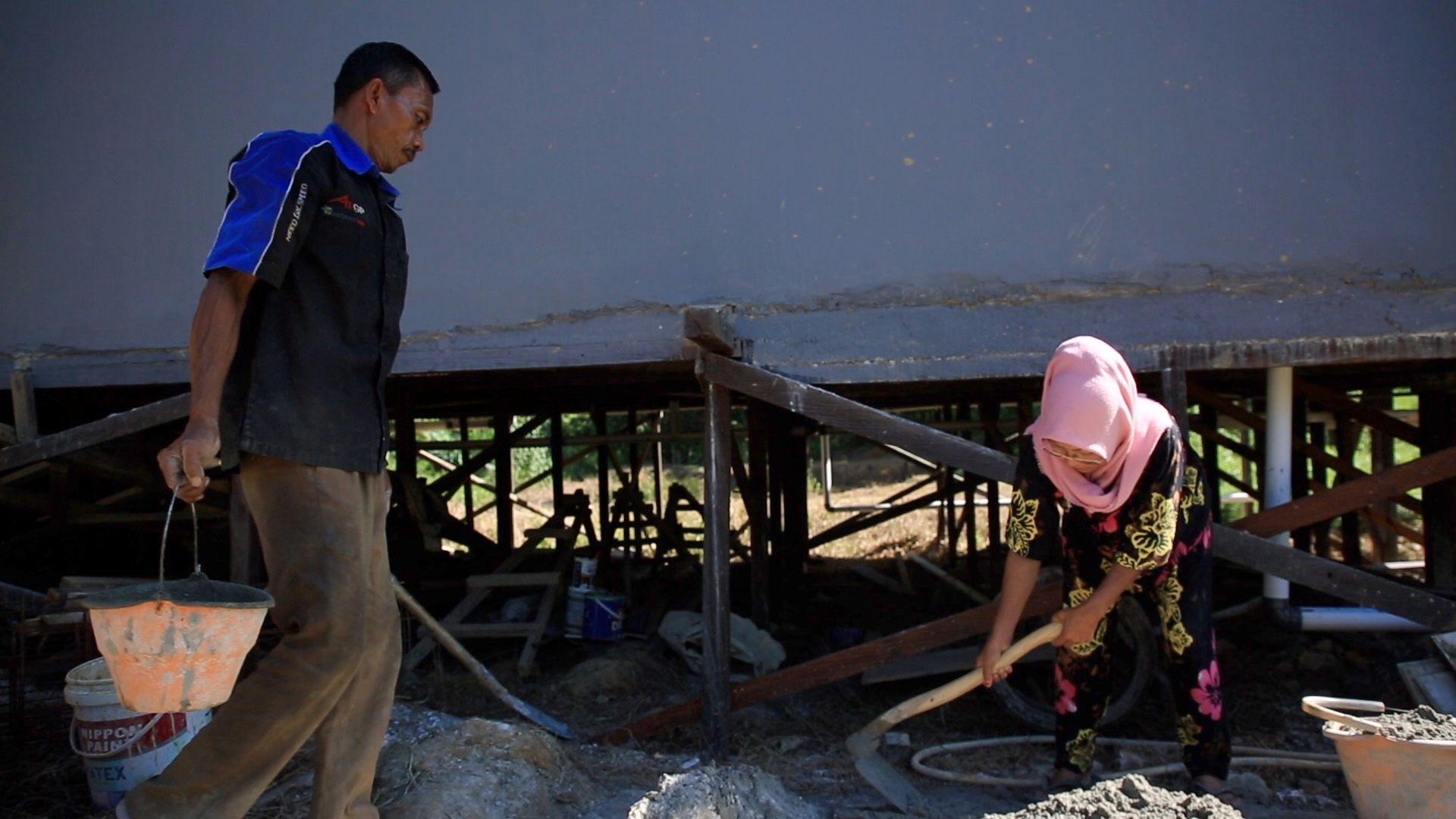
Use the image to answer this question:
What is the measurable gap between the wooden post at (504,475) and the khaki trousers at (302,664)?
524 centimetres

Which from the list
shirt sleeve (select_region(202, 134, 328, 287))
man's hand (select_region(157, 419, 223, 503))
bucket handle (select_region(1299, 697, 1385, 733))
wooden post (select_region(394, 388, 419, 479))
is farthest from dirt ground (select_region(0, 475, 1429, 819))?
shirt sleeve (select_region(202, 134, 328, 287))

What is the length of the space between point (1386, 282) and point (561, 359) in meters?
3.15

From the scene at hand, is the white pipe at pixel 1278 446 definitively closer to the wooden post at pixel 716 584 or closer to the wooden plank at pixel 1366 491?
the wooden plank at pixel 1366 491

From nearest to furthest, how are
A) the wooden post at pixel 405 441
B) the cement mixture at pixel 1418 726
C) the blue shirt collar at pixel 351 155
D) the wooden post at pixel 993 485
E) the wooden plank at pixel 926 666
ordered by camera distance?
1. the blue shirt collar at pixel 351 155
2. the cement mixture at pixel 1418 726
3. the wooden plank at pixel 926 666
4. the wooden post at pixel 993 485
5. the wooden post at pixel 405 441

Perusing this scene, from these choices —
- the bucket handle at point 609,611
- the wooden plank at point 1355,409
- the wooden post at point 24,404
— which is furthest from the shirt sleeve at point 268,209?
the wooden plank at point 1355,409

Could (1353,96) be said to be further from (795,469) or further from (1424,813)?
(795,469)

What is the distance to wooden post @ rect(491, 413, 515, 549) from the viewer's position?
7777 mm

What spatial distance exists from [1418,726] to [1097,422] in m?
1.09

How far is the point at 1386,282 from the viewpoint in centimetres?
403

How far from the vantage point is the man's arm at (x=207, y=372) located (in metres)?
2.14

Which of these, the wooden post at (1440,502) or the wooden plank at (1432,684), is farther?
the wooden post at (1440,502)

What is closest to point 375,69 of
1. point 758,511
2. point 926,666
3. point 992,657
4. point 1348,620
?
point 992,657

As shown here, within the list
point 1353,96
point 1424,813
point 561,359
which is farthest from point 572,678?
point 1353,96

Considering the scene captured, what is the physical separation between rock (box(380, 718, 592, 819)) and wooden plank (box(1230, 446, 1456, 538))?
253 cm
